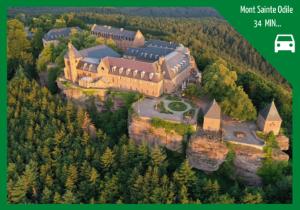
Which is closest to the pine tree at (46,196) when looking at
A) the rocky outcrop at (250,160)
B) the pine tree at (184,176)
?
the pine tree at (184,176)

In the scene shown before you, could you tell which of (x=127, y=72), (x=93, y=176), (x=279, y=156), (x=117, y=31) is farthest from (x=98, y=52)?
(x=279, y=156)

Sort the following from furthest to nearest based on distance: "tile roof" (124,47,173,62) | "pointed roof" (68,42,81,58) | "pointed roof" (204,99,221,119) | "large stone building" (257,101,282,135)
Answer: "tile roof" (124,47,173,62), "pointed roof" (68,42,81,58), "large stone building" (257,101,282,135), "pointed roof" (204,99,221,119)

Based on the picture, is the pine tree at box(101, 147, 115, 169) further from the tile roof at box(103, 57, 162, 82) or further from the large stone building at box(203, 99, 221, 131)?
the tile roof at box(103, 57, 162, 82)

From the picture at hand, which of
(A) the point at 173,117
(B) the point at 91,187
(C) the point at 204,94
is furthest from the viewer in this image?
(C) the point at 204,94

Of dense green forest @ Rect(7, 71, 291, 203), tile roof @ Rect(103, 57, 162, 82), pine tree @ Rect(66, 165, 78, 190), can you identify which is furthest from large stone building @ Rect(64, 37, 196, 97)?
pine tree @ Rect(66, 165, 78, 190)

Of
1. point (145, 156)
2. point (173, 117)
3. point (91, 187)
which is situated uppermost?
point (173, 117)

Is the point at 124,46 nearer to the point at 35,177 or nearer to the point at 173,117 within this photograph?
the point at 173,117

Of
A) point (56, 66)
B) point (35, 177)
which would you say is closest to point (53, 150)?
point (35, 177)
